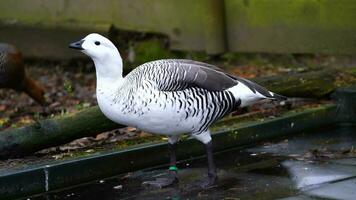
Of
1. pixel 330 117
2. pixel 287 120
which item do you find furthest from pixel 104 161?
pixel 330 117

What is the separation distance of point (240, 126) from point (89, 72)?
5114mm

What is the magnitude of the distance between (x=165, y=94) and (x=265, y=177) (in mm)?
1151

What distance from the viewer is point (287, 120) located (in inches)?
327

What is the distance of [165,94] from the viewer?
20.6ft

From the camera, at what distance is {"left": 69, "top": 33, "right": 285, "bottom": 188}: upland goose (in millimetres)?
6262

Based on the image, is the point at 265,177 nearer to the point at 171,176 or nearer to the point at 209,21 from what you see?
the point at 171,176

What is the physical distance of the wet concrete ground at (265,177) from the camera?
245 inches

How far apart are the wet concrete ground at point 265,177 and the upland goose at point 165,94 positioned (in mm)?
230

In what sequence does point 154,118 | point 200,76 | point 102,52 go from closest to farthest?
point 154,118 → point 102,52 → point 200,76

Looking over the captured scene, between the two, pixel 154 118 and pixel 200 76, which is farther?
pixel 200 76

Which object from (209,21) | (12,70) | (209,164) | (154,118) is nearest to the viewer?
(154,118)

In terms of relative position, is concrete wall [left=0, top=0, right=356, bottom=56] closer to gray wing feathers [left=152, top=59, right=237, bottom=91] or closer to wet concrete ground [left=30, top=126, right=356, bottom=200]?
wet concrete ground [left=30, top=126, right=356, bottom=200]

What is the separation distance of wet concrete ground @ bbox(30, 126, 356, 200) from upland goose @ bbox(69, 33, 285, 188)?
23cm

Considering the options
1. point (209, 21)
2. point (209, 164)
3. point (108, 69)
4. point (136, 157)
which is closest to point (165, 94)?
point (108, 69)
